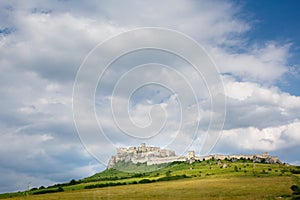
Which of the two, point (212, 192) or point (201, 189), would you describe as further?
point (201, 189)

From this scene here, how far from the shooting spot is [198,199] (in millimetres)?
64562

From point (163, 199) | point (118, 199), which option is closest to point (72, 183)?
point (118, 199)

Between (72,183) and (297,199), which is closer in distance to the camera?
(297,199)

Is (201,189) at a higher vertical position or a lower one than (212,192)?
higher

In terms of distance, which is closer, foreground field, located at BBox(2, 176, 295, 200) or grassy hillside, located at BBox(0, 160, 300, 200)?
foreground field, located at BBox(2, 176, 295, 200)

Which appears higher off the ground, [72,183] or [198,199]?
[72,183]

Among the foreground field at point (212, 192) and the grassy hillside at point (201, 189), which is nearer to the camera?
the foreground field at point (212, 192)

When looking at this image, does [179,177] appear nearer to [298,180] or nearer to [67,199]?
[67,199]

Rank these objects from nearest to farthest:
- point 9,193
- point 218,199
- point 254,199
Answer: point 254,199 → point 218,199 → point 9,193

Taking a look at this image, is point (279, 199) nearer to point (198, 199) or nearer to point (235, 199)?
point (235, 199)

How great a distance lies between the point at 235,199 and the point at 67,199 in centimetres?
4500

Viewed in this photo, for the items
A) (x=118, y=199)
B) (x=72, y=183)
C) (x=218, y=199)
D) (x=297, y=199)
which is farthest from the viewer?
(x=72, y=183)

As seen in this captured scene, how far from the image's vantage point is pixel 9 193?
141500 mm

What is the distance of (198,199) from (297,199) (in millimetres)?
19029
